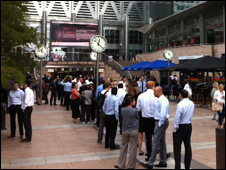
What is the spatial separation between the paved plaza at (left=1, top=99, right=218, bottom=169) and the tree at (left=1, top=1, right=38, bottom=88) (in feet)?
6.24

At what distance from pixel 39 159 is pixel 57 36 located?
1543 inches

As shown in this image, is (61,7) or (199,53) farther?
(61,7)

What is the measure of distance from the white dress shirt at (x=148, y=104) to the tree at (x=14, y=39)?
116 inches

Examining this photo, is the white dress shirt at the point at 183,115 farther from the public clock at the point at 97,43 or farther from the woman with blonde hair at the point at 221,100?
the public clock at the point at 97,43

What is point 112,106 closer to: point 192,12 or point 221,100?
point 221,100

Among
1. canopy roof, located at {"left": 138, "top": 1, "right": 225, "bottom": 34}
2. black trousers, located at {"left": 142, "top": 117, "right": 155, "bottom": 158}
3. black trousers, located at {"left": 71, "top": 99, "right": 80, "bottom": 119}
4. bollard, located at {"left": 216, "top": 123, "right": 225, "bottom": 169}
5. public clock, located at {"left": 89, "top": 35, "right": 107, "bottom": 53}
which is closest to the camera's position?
bollard, located at {"left": 216, "top": 123, "right": 225, "bottom": 169}

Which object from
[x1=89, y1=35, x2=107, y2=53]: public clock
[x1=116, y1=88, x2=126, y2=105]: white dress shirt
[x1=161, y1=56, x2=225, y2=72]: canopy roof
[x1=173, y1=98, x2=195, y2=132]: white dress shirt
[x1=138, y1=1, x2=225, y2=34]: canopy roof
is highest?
[x1=138, y1=1, x2=225, y2=34]: canopy roof

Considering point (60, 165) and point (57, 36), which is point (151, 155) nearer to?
point (60, 165)

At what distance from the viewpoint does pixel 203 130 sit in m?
10.4

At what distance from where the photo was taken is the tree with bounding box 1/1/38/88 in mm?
6254

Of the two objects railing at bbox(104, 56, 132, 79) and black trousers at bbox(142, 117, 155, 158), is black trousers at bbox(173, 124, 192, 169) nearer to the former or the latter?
black trousers at bbox(142, 117, 155, 158)

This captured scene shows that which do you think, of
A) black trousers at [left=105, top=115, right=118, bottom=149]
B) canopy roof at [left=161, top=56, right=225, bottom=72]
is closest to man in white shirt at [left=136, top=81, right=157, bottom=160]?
black trousers at [left=105, top=115, right=118, bottom=149]

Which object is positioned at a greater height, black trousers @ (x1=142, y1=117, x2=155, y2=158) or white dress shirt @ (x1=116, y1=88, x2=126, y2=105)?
white dress shirt @ (x1=116, y1=88, x2=126, y2=105)

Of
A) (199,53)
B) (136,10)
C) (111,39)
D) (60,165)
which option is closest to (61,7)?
(111,39)
